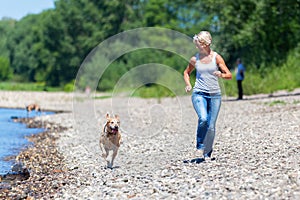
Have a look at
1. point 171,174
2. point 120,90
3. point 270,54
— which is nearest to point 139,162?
point 171,174

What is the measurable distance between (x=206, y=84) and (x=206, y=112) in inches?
22.2

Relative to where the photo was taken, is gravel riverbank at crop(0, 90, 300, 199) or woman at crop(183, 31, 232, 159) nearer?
gravel riverbank at crop(0, 90, 300, 199)

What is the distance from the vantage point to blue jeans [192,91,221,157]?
10523 millimetres

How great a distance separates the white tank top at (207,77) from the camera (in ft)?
33.7

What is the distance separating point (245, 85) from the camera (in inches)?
1457

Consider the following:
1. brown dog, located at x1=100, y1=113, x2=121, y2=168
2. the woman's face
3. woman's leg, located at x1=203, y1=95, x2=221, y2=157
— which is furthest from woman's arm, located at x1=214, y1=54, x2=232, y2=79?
brown dog, located at x1=100, y1=113, x2=121, y2=168

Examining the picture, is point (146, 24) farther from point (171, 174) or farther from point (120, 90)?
point (171, 174)

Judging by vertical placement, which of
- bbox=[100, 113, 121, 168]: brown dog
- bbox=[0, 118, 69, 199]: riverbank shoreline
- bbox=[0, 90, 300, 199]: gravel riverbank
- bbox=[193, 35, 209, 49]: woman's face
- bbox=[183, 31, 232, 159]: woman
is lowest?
bbox=[0, 118, 69, 199]: riverbank shoreline

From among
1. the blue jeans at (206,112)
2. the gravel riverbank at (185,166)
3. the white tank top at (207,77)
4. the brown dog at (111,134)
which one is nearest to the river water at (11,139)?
the gravel riverbank at (185,166)

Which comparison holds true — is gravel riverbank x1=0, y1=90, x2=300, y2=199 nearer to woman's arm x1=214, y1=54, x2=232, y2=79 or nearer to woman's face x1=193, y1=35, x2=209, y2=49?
woman's arm x1=214, y1=54, x2=232, y2=79

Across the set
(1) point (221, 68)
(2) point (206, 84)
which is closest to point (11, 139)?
(2) point (206, 84)

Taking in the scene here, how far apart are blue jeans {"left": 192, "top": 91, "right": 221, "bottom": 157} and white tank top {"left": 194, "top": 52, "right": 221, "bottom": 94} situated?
0.10m

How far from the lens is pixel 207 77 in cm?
1038

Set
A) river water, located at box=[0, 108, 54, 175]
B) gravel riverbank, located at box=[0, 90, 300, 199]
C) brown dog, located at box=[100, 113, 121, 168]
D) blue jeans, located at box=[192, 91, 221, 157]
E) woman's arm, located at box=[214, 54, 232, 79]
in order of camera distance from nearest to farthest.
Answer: gravel riverbank, located at box=[0, 90, 300, 199] < woman's arm, located at box=[214, 54, 232, 79] < blue jeans, located at box=[192, 91, 221, 157] < brown dog, located at box=[100, 113, 121, 168] < river water, located at box=[0, 108, 54, 175]
